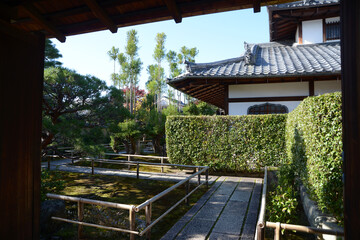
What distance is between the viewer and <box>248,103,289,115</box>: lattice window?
8.70 meters

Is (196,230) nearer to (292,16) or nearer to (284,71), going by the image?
(284,71)

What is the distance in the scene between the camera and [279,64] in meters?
9.01

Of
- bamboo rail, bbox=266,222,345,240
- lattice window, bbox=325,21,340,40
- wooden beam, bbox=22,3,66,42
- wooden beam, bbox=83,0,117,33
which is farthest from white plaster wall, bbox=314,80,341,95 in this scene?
wooden beam, bbox=22,3,66,42

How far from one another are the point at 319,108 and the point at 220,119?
5.50 metres

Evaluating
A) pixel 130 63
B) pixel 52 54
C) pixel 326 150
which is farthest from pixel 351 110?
pixel 130 63

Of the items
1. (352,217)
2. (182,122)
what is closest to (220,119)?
(182,122)

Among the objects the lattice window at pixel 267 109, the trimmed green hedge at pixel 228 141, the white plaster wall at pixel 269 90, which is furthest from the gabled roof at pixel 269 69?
the trimmed green hedge at pixel 228 141

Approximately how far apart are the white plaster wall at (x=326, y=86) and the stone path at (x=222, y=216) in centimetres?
430

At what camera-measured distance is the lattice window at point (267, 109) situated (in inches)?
343

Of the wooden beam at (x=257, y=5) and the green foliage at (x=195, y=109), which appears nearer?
the wooden beam at (x=257, y=5)

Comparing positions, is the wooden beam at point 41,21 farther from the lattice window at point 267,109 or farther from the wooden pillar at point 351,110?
the lattice window at point 267,109

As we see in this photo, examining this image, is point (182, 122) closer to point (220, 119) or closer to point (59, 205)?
point (220, 119)

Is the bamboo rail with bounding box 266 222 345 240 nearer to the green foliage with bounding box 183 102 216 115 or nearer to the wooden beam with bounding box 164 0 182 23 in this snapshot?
the wooden beam with bounding box 164 0 182 23

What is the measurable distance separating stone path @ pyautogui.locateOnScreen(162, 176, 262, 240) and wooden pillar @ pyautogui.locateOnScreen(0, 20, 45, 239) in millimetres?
2347
